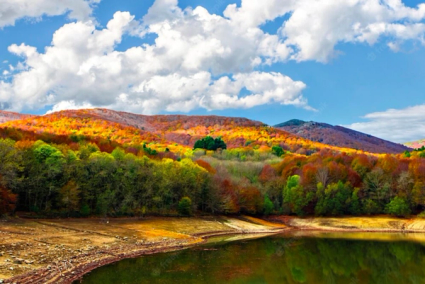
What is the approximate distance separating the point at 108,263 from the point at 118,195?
31.8 metres

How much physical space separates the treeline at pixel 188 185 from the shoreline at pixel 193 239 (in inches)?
158

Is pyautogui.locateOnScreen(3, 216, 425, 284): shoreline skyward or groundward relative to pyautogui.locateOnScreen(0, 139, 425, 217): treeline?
groundward

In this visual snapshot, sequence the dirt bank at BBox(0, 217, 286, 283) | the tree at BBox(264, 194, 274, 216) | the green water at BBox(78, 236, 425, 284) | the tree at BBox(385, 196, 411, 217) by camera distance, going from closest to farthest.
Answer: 1. the dirt bank at BBox(0, 217, 286, 283)
2. the green water at BBox(78, 236, 425, 284)
3. the tree at BBox(385, 196, 411, 217)
4. the tree at BBox(264, 194, 274, 216)

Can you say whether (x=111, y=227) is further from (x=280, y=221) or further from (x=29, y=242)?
(x=280, y=221)

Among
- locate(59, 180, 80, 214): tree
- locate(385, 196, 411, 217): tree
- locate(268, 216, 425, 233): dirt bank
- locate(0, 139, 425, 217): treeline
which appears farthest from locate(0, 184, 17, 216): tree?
locate(385, 196, 411, 217): tree

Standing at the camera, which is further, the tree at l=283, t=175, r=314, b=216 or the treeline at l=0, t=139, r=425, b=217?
the tree at l=283, t=175, r=314, b=216

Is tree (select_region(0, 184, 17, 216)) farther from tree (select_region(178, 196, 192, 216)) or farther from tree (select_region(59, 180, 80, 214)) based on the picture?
tree (select_region(178, 196, 192, 216))

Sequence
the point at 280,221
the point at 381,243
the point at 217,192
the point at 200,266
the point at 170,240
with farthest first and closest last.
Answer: the point at 280,221
the point at 217,192
the point at 381,243
the point at 170,240
the point at 200,266

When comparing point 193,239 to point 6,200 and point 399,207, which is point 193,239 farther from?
point 399,207

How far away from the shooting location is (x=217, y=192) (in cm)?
8256

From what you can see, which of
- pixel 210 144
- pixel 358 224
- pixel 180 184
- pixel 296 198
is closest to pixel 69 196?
pixel 180 184

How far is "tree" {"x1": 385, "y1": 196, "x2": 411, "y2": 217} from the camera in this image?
8544 centimetres

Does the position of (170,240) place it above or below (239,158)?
below

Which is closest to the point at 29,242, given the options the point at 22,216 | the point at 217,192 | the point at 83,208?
the point at 22,216
